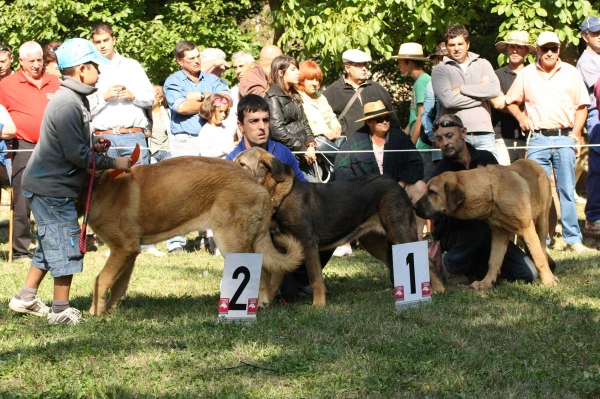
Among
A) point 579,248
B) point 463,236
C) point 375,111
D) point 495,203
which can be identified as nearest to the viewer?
point 495,203

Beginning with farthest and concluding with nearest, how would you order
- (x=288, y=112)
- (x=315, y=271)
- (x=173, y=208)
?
(x=288, y=112)
(x=315, y=271)
(x=173, y=208)

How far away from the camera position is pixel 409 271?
6410 mm

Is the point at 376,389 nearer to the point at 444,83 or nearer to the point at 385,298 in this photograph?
the point at 385,298

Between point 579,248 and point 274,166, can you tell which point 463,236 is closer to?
point 274,166

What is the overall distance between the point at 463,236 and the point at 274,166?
2219 mm

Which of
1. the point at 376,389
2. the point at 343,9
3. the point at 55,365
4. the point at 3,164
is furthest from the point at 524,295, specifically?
the point at 343,9

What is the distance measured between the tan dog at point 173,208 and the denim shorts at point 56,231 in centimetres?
25

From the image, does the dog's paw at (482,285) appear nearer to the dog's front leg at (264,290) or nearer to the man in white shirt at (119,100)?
the dog's front leg at (264,290)

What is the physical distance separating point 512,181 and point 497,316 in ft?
4.78

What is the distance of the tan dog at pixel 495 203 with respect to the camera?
23.0 feet

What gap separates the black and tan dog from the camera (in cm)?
655

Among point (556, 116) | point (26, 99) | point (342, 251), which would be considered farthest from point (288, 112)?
point (556, 116)

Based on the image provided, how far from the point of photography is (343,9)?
1394 centimetres

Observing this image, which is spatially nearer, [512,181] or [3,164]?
[512,181]
